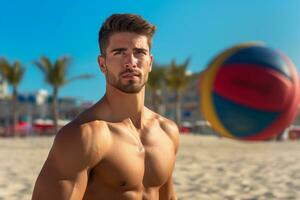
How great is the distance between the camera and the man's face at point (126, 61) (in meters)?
1.56

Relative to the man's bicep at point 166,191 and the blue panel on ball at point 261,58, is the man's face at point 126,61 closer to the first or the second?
the man's bicep at point 166,191

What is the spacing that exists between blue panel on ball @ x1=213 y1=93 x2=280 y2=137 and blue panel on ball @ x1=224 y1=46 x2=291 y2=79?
0.80 metres

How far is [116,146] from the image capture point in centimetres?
155

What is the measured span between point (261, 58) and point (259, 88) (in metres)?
0.60

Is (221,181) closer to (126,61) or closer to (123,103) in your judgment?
(123,103)

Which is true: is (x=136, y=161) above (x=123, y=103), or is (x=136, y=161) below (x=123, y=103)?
below

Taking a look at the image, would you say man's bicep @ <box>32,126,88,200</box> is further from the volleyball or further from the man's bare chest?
the volleyball

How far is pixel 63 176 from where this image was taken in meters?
1.40

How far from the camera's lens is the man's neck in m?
1.64

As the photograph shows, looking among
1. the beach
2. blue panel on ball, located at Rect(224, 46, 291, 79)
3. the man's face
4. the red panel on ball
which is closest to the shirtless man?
the man's face

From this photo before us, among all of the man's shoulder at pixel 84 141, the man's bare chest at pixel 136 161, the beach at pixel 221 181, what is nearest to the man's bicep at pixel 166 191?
the man's bare chest at pixel 136 161

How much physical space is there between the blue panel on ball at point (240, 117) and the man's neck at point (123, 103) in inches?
219

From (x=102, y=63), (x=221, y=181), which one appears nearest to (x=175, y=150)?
(x=102, y=63)

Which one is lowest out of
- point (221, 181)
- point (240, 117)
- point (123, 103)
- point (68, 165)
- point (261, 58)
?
point (221, 181)
